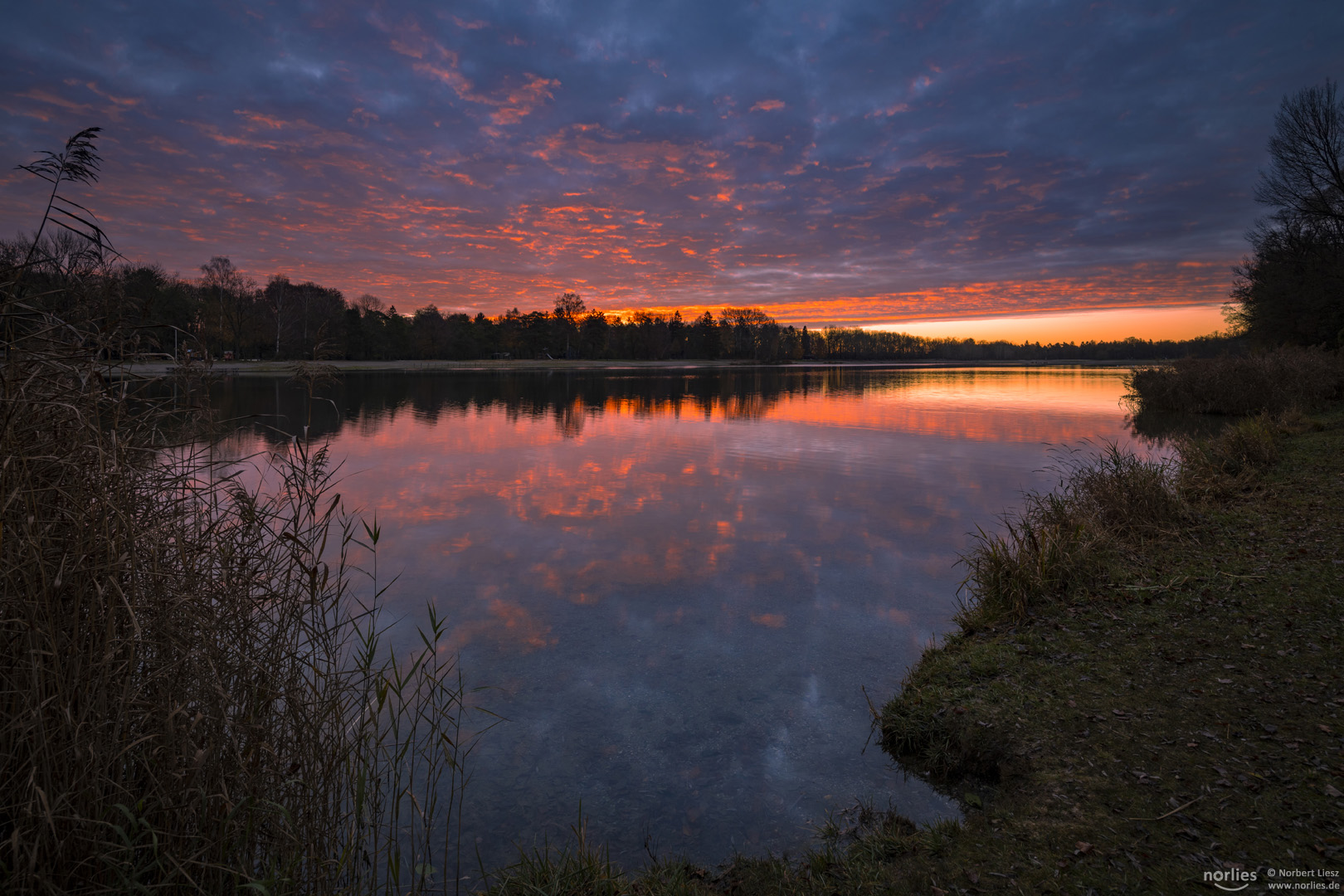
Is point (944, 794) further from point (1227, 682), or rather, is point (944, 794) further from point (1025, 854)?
point (1227, 682)

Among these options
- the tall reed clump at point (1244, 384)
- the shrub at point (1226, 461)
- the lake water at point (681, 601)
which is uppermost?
the tall reed clump at point (1244, 384)

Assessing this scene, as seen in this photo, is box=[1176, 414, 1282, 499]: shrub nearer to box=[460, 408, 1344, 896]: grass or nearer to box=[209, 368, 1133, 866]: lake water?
box=[209, 368, 1133, 866]: lake water

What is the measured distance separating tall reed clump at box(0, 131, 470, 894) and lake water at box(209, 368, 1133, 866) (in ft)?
4.76

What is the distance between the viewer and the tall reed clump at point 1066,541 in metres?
7.75

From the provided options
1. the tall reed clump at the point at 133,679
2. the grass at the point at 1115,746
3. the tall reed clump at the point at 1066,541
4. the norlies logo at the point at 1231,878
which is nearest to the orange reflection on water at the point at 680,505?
the tall reed clump at the point at 1066,541

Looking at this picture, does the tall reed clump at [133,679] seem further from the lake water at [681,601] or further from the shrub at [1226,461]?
the shrub at [1226,461]

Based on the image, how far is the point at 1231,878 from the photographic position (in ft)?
11.2

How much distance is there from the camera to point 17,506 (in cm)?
282

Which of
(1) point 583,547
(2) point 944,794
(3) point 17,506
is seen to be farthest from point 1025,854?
(1) point 583,547

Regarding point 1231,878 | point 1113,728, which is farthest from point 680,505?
point 1231,878

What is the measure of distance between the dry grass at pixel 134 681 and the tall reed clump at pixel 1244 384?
30511 millimetres

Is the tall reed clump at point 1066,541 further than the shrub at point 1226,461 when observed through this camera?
No

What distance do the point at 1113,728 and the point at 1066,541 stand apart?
159 inches

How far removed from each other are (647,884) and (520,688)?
2.83 metres
